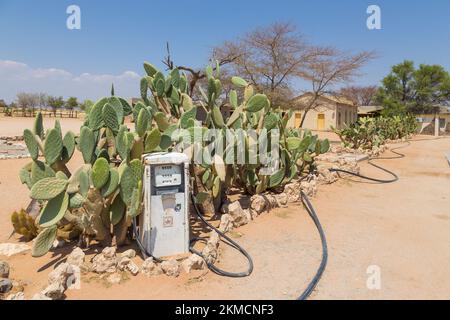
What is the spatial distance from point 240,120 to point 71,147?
204 centimetres

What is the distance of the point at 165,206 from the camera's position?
273 centimetres

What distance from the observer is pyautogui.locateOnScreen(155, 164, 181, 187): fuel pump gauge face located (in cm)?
269

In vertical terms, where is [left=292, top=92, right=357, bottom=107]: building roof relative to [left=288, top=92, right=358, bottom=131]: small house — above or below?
above

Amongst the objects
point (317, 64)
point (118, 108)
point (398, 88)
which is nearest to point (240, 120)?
point (118, 108)

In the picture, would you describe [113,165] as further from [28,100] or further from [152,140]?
[28,100]

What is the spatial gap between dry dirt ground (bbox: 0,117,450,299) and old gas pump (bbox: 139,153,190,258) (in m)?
0.34

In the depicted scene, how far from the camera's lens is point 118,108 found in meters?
3.13

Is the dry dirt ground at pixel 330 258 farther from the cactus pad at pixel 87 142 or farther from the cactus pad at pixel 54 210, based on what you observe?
the cactus pad at pixel 87 142

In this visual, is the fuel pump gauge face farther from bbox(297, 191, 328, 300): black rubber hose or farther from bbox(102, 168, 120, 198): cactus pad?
bbox(297, 191, 328, 300): black rubber hose

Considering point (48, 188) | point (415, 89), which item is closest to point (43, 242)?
point (48, 188)

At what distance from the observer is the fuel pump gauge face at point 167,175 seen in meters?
2.69

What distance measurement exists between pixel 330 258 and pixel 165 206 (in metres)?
1.47

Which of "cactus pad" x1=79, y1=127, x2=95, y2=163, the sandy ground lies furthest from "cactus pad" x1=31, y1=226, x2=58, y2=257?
the sandy ground
